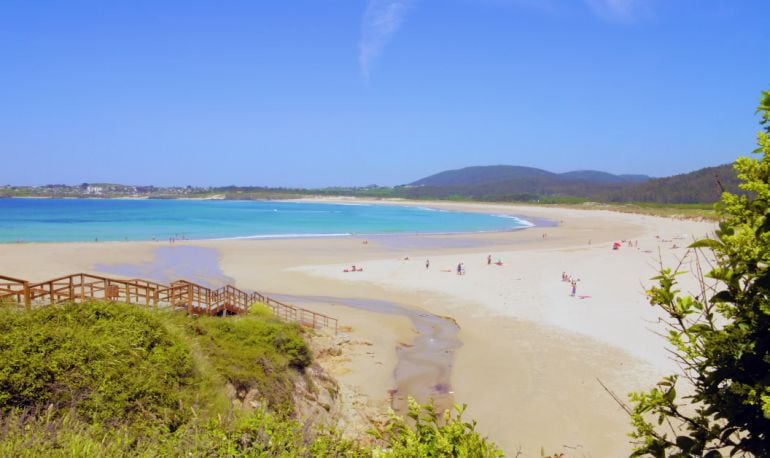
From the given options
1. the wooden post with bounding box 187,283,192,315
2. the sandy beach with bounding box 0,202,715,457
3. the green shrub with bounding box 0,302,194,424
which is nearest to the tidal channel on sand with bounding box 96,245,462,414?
the sandy beach with bounding box 0,202,715,457

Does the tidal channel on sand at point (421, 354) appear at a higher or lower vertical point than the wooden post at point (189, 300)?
lower

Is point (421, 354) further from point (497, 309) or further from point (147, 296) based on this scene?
point (147, 296)

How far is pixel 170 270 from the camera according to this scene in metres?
34.2

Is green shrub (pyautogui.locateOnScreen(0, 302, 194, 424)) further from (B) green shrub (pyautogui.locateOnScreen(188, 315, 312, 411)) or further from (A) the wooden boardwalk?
(B) green shrub (pyautogui.locateOnScreen(188, 315, 312, 411))

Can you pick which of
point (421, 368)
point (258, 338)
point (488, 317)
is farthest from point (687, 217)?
point (258, 338)

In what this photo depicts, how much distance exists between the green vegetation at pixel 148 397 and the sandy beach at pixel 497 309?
2.82 m

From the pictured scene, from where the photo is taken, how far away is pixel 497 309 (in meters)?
23.8

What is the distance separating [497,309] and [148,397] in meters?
18.9

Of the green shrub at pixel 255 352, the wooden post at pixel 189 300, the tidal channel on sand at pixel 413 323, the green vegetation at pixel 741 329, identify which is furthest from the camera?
the tidal channel on sand at pixel 413 323

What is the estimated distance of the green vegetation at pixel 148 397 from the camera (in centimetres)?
443

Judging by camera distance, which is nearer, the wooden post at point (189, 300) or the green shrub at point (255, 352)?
the green shrub at point (255, 352)

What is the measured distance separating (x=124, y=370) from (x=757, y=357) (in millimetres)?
7172

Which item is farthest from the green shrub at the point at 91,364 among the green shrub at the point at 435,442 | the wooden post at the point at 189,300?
→ the wooden post at the point at 189,300

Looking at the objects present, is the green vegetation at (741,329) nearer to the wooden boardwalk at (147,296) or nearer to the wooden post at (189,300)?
the wooden boardwalk at (147,296)
